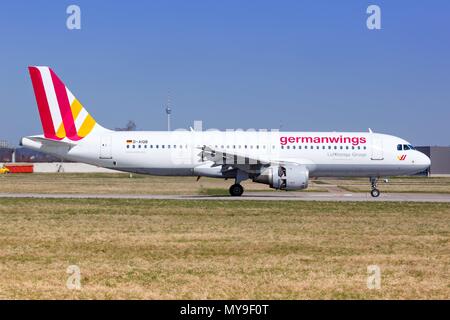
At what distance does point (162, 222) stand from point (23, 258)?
8.55 m

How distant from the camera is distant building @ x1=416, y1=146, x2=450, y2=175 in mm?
120625

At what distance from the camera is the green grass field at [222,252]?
39.2 ft

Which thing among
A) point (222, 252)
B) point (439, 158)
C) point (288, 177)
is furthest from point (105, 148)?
point (439, 158)

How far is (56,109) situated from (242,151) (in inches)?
467

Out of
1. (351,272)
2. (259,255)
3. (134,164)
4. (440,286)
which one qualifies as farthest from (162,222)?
(134,164)

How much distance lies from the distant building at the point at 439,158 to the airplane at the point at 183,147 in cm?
8351

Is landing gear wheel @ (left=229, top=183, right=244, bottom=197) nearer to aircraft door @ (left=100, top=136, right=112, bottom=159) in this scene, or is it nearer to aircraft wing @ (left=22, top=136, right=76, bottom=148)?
aircraft door @ (left=100, top=136, right=112, bottom=159)

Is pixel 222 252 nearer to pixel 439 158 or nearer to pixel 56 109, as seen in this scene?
pixel 56 109

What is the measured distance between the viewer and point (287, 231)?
2098cm

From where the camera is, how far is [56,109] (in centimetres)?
4019

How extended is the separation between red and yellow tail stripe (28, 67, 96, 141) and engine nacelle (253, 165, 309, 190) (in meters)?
12.0

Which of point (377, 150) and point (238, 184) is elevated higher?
point (377, 150)

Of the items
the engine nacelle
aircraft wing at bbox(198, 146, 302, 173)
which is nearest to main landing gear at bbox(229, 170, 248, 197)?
aircraft wing at bbox(198, 146, 302, 173)
